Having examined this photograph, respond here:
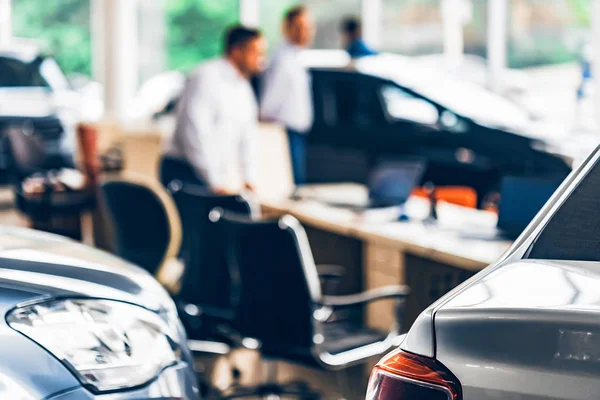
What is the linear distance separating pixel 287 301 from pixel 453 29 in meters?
10.4

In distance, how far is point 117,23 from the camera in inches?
529

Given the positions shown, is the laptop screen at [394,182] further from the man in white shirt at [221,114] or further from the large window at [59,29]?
the large window at [59,29]

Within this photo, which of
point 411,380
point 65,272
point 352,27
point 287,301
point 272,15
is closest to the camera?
point 411,380

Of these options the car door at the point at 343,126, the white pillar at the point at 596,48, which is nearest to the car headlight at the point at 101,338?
the white pillar at the point at 596,48

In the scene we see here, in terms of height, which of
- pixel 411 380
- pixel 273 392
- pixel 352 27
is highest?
pixel 411 380

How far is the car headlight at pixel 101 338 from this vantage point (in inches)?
83.2

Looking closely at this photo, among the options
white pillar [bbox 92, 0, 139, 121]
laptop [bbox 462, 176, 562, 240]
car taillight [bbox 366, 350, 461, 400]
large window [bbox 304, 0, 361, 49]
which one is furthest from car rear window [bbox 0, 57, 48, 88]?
car taillight [bbox 366, 350, 461, 400]

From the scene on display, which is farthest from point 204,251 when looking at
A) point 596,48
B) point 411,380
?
point 411,380

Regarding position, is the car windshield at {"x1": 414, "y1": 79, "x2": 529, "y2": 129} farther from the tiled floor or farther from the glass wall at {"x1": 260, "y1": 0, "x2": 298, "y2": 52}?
the glass wall at {"x1": 260, "y1": 0, "x2": 298, "y2": 52}

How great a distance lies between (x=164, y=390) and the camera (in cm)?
233

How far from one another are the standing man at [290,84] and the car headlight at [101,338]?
5.51 m

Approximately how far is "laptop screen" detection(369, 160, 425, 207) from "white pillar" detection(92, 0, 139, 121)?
27.7 feet

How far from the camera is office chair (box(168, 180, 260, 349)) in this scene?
14.4 ft

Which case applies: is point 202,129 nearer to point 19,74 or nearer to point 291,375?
point 291,375
